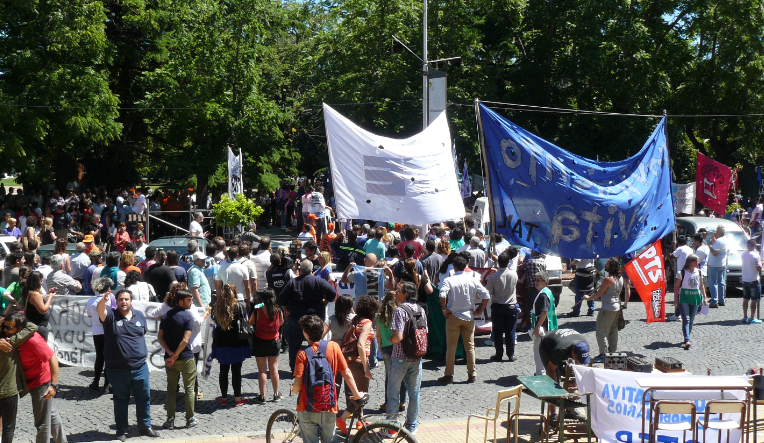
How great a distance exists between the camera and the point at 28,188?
28.0 meters

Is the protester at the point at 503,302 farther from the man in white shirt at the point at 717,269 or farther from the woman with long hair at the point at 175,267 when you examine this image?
the man in white shirt at the point at 717,269

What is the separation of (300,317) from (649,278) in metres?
4.76

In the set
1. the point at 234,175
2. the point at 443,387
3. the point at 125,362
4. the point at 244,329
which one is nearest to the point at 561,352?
the point at 443,387

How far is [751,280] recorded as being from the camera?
1390 cm

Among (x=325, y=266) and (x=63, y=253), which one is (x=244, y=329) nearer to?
(x=325, y=266)

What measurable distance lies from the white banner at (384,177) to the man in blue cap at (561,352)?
106 inches

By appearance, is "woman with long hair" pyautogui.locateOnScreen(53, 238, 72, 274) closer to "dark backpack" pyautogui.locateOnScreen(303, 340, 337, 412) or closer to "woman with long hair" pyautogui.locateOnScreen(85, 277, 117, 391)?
"woman with long hair" pyautogui.locateOnScreen(85, 277, 117, 391)

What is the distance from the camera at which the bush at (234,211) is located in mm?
19594

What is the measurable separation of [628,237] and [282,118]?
23.1 meters

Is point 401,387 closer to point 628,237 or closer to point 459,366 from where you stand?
point 459,366

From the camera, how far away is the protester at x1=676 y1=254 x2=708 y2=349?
11.9 meters

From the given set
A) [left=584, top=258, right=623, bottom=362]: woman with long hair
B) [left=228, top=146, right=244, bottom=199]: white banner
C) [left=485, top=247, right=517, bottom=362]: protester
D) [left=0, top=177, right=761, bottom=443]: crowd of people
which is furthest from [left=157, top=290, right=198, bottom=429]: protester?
[left=228, top=146, right=244, bottom=199]: white banner

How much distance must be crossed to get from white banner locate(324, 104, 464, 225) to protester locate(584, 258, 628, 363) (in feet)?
7.36

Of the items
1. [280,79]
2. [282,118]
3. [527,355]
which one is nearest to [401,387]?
[527,355]
